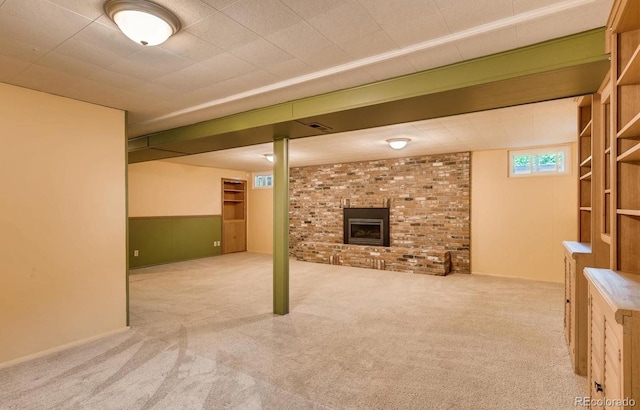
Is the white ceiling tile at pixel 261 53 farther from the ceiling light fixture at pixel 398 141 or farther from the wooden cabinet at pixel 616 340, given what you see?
the ceiling light fixture at pixel 398 141

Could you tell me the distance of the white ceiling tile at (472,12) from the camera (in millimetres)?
1706

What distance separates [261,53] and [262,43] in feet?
0.48

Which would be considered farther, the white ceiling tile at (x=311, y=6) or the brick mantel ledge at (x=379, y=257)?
the brick mantel ledge at (x=379, y=257)

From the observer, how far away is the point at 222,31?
1.97m

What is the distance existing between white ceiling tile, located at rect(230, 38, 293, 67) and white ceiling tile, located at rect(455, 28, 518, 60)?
3.87 ft

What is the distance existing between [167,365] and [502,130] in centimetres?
481

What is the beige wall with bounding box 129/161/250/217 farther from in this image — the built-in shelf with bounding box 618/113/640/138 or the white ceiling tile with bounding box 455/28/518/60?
the built-in shelf with bounding box 618/113/640/138

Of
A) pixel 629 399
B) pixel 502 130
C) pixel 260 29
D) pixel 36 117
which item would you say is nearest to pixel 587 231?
pixel 502 130

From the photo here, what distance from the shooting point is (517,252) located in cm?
587

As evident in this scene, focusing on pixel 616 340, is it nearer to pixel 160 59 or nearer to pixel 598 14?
pixel 598 14

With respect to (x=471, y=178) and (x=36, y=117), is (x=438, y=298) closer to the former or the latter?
(x=471, y=178)

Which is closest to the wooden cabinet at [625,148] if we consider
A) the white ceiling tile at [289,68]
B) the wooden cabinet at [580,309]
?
the wooden cabinet at [580,309]

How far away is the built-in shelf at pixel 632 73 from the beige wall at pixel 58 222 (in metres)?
4.19

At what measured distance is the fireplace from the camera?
23.7 feet
